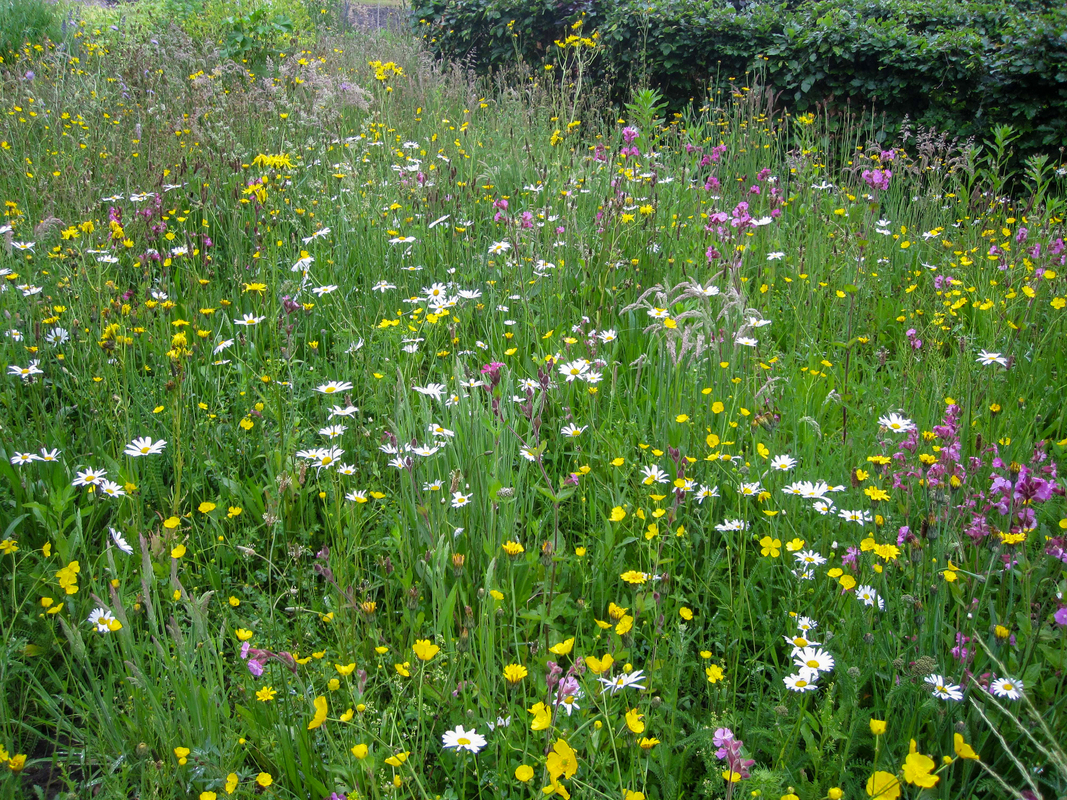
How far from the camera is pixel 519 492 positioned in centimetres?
205

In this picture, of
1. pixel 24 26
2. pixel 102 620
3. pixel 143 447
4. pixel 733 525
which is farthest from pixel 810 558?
pixel 24 26

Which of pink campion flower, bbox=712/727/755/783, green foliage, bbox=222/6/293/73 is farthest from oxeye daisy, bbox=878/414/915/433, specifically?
green foliage, bbox=222/6/293/73

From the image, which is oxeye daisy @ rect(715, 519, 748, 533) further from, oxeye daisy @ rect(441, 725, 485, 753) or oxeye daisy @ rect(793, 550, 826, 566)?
oxeye daisy @ rect(441, 725, 485, 753)

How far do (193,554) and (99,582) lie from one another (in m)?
0.22

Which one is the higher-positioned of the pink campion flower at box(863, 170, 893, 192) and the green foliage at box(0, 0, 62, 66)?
the green foliage at box(0, 0, 62, 66)

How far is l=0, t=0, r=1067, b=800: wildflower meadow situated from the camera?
1385mm

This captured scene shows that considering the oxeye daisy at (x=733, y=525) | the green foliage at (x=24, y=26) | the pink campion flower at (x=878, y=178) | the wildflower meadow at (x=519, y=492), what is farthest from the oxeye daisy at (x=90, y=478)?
the green foliage at (x=24, y=26)

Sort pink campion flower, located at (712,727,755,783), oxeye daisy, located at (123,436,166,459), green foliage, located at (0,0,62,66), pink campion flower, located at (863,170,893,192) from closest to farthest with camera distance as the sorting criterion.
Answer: pink campion flower, located at (712,727,755,783) → oxeye daisy, located at (123,436,166,459) → pink campion flower, located at (863,170,893,192) → green foliage, located at (0,0,62,66)

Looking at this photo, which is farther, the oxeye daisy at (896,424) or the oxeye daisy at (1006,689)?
the oxeye daisy at (896,424)

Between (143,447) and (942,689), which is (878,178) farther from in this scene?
(143,447)

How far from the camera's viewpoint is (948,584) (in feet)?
5.34

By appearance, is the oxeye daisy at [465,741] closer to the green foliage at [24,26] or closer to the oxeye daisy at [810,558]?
the oxeye daisy at [810,558]

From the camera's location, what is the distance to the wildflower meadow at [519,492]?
4.54 ft

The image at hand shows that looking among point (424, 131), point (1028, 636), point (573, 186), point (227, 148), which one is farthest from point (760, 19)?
point (1028, 636)
